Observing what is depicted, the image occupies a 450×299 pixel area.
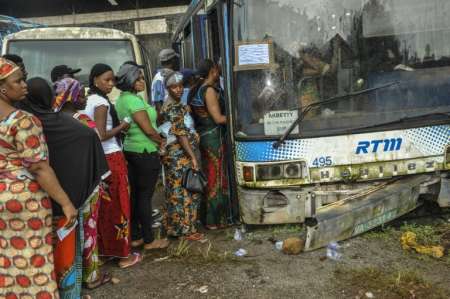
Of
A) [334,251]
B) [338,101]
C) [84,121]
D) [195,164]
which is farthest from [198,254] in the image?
[338,101]

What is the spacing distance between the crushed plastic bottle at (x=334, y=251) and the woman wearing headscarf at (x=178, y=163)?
1.26m

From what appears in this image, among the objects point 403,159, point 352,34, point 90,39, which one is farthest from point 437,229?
point 90,39

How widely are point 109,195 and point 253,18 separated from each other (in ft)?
6.15

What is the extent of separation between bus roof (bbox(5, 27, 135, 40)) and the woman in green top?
3.25 metres

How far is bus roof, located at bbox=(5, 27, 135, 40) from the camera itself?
660 centimetres

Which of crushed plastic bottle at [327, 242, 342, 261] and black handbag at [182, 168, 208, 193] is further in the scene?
black handbag at [182, 168, 208, 193]

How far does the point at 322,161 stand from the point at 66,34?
463 cm

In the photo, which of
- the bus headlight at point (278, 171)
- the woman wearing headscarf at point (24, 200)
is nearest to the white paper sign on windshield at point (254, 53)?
the bus headlight at point (278, 171)

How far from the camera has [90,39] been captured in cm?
678

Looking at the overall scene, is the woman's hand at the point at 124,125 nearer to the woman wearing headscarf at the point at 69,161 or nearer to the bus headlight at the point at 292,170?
the woman wearing headscarf at the point at 69,161

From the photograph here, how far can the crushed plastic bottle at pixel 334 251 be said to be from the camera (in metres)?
3.70

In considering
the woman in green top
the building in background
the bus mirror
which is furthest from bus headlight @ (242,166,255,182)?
the building in background

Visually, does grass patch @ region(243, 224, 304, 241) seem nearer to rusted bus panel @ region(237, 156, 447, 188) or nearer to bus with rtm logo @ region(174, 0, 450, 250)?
bus with rtm logo @ region(174, 0, 450, 250)

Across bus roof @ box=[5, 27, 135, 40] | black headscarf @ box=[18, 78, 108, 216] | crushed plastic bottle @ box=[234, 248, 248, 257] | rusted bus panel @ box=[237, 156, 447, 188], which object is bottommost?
crushed plastic bottle @ box=[234, 248, 248, 257]
